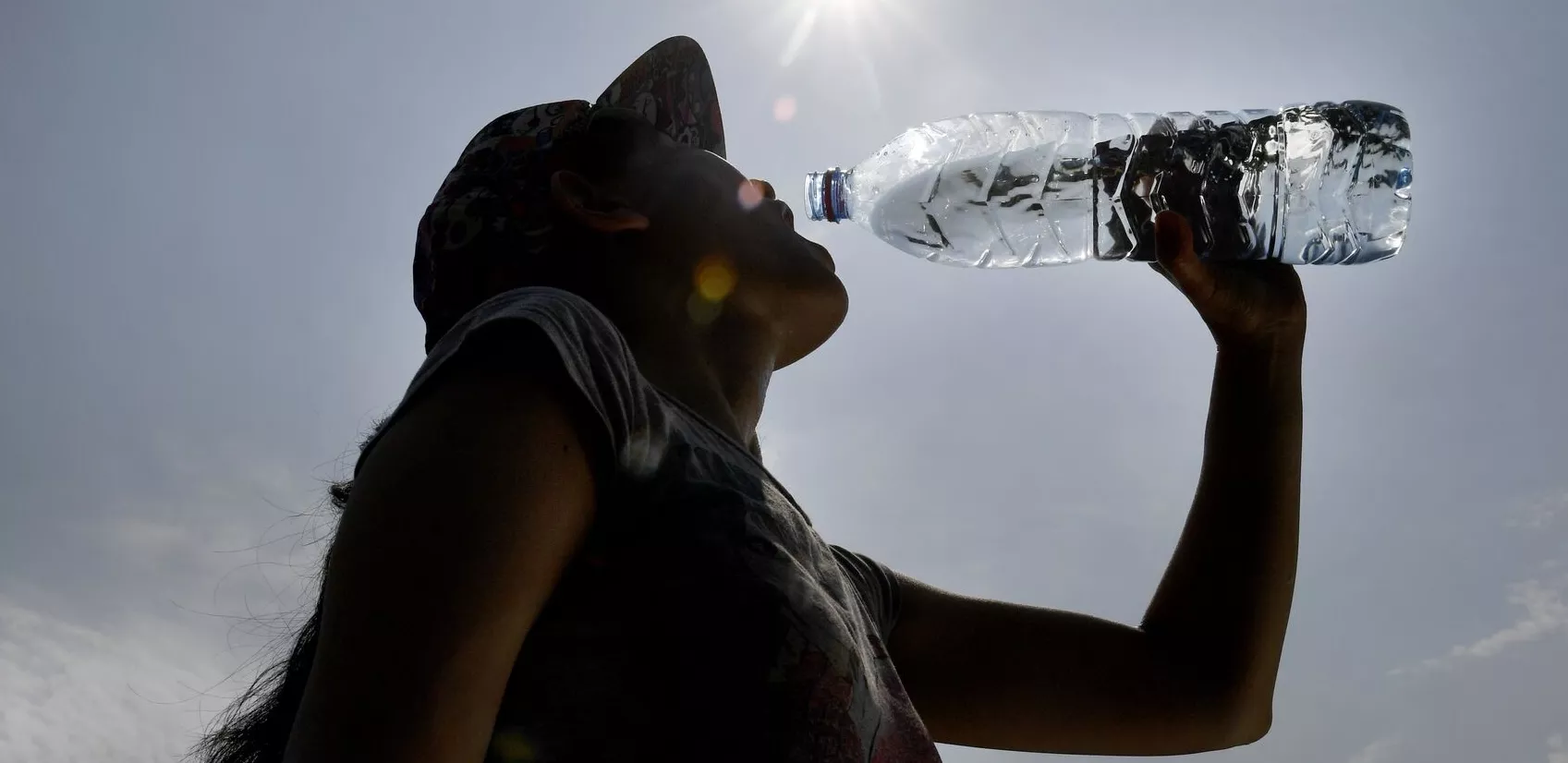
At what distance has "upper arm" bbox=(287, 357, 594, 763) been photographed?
898 mm

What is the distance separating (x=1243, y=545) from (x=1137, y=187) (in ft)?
3.84

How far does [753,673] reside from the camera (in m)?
1.13

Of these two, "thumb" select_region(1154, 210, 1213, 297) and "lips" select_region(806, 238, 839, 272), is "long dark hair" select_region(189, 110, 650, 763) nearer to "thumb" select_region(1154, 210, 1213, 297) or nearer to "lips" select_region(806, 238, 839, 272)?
"lips" select_region(806, 238, 839, 272)

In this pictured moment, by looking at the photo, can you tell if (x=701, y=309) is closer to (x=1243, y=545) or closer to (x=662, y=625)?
(x=662, y=625)

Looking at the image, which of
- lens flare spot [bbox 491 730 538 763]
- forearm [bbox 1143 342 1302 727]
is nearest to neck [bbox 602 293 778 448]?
lens flare spot [bbox 491 730 538 763]

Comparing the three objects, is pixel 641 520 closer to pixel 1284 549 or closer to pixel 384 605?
pixel 384 605

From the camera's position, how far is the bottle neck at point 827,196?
2967mm

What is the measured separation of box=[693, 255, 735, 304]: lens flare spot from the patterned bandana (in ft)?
1.02

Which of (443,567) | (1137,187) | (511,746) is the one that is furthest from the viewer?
(1137,187)

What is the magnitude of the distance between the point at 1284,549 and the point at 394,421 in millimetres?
1783

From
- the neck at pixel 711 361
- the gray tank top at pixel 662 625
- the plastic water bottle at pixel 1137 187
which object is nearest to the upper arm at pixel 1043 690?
the neck at pixel 711 361

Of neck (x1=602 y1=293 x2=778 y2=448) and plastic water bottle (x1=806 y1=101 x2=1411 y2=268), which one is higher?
plastic water bottle (x1=806 y1=101 x2=1411 y2=268)

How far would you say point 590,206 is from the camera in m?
1.97

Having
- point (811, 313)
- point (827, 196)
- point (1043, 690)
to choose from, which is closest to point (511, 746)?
point (811, 313)
